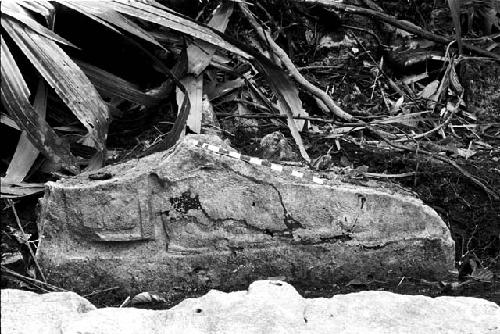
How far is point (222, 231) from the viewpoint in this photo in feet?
10.7

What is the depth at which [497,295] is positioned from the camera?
124 inches

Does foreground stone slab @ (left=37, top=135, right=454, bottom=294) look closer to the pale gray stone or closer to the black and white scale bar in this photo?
the black and white scale bar

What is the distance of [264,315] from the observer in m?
2.59

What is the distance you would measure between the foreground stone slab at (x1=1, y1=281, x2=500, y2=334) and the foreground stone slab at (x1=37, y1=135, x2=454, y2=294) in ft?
1.55

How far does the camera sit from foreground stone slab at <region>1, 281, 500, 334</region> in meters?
2.55

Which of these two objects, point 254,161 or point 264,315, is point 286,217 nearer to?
point 254,161

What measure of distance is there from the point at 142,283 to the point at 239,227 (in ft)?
1.23

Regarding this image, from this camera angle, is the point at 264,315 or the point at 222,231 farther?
the point at 222,231

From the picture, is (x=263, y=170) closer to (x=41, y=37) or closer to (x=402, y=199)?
(x=402, y=199)

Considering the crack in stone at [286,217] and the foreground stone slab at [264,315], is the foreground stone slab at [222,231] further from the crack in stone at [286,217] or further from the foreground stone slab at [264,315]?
the foreground stone slab at [264,315]

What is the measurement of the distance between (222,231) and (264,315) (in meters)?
0.71

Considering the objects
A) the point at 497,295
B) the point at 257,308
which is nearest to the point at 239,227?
the point at 257,308

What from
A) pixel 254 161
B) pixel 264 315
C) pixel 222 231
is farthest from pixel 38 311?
pixel 254 161

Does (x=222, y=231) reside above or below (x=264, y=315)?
below
